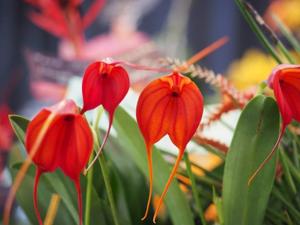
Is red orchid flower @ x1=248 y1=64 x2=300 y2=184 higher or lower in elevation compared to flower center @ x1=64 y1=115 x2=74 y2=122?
lower

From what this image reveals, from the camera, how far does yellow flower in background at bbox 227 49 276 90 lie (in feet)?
4.66

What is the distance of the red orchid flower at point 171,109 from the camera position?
0.86ft

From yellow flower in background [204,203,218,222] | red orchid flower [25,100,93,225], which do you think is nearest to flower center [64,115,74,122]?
red orchid flower [25,100,93,225]

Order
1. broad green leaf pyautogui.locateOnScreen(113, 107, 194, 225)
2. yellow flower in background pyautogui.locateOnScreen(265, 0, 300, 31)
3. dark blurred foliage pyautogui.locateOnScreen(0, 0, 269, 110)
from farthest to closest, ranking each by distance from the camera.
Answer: dark blurred foliage pyautogui.locateOnScreen(0, 0, 269, 110)
yellow flower in background pyautogui.locateOnScreen(265, 0, 300, 31)
broad green leaf pyautogui.locateOnScreen(113, 107, 194, 225)

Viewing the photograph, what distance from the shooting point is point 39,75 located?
1.62 m

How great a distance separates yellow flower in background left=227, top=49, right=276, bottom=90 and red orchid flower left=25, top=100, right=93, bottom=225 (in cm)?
119

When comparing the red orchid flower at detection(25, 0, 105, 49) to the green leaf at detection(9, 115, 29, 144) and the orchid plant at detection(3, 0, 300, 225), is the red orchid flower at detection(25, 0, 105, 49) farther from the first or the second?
the green leaf at detection(9, 115, 29, 144)

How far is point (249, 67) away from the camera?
1541mm

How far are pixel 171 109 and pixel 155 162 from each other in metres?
0.11

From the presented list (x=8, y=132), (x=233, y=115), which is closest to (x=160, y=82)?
(x=233, y=115)

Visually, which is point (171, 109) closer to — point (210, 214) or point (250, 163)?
point (250, 163)

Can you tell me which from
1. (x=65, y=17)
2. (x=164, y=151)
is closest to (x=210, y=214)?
(x=164, y=151)

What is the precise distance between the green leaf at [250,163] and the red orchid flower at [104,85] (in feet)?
0.31

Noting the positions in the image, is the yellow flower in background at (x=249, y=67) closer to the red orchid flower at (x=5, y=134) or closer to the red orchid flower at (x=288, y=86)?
the red orchid flower at (x=5, y=134)
